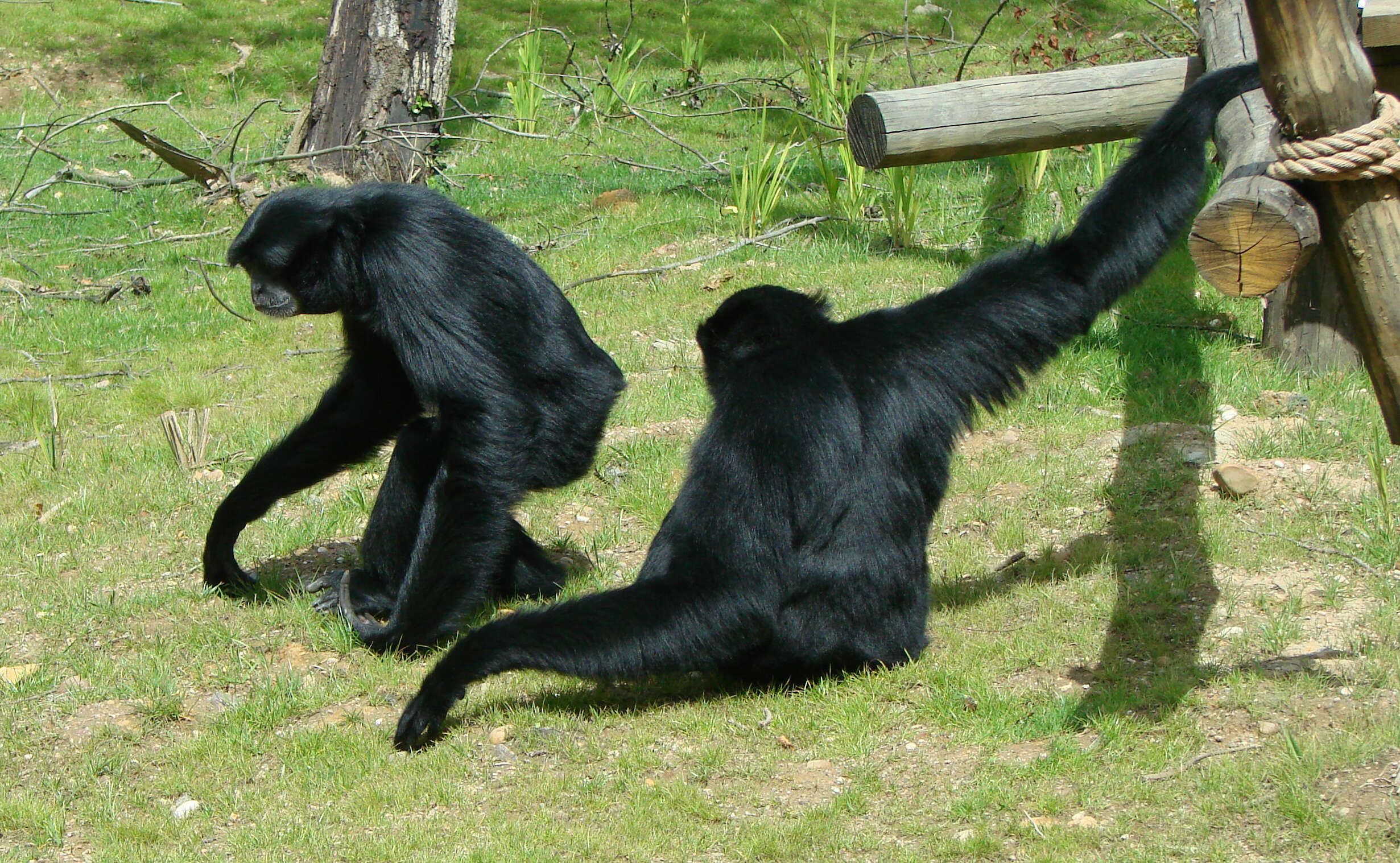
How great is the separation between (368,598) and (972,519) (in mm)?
3033

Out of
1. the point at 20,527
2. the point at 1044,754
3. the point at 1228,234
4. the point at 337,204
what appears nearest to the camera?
the point at 1228,234

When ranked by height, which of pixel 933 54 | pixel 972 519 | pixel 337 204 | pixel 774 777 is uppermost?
pixel 933 54

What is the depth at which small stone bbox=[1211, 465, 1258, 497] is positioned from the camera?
5.86 metres

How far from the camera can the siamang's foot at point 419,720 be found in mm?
4539

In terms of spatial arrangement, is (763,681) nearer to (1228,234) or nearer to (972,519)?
(972,519)

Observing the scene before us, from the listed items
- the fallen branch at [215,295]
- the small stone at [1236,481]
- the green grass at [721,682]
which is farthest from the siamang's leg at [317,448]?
the small stone at [1236,481]

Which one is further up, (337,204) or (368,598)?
(337,204)

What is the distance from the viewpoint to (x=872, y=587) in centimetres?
461

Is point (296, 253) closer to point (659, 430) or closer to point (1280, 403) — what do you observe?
point (659, 430)

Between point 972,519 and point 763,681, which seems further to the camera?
point 972,519

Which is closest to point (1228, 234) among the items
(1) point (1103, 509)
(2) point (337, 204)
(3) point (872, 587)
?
(3) point (872, 587)

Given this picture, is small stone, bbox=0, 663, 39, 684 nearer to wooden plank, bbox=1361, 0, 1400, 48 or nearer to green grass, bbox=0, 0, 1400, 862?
green grass, bbox=0, 0, 1400, 862

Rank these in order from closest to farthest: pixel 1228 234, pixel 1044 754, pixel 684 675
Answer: pixel 1228 234
pixel 1044 754
pixel 684 675

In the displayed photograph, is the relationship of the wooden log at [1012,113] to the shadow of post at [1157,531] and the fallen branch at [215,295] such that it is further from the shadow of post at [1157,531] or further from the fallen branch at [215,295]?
the fallen branch at [215,295]
